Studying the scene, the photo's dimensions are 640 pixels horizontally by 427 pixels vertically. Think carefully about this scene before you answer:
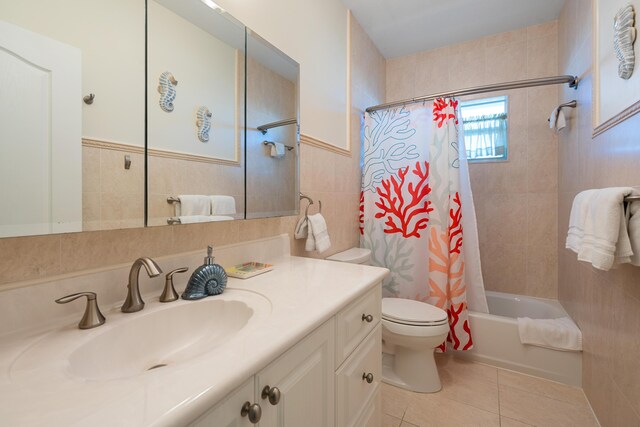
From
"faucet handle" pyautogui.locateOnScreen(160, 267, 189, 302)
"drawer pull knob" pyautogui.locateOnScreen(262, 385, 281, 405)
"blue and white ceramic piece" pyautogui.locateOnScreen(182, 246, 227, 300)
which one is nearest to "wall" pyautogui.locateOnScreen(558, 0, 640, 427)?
"drawer pull knob" pyautogui.locateOnScreen(262, 385, 281, 405)

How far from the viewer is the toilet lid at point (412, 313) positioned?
1.58 m

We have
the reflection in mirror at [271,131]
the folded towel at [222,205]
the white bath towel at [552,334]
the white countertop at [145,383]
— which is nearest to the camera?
the white countertop at [145,383]

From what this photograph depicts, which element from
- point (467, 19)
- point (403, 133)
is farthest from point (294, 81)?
point (467, 19)

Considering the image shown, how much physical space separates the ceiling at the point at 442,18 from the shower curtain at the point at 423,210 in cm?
73

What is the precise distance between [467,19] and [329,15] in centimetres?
117

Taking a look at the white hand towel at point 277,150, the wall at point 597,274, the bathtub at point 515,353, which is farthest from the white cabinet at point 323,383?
the bathtub at point 515,353

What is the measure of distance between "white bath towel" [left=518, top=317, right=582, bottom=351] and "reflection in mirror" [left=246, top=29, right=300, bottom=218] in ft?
5.41

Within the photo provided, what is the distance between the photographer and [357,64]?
87.3 inches

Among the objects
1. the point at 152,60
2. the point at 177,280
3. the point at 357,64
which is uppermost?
the point at 357,64

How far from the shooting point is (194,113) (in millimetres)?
982

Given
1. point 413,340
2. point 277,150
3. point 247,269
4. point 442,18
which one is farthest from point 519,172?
point 247,269

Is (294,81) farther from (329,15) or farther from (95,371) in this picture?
(95,371)

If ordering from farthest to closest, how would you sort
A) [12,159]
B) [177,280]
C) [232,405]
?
[177,280] → [12,159] → [232,405]

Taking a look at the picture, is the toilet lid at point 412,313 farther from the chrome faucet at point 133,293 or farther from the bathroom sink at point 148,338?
the chrome faucet at point 133,293
